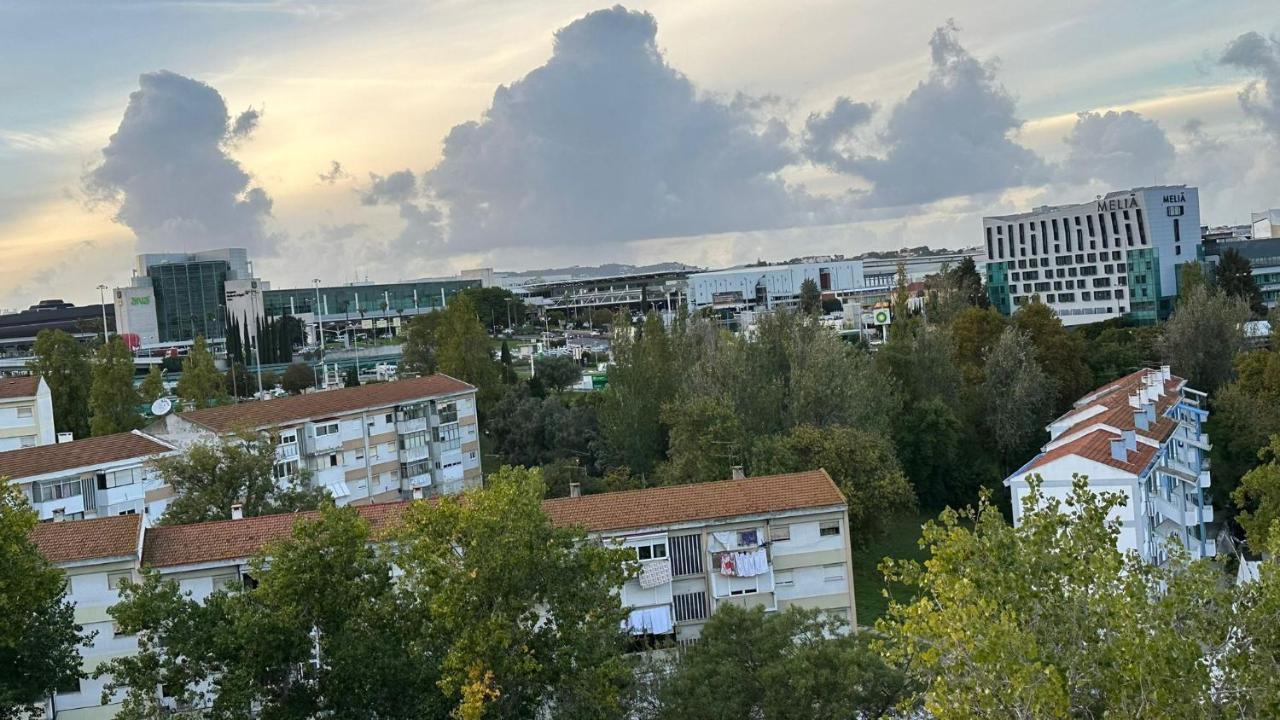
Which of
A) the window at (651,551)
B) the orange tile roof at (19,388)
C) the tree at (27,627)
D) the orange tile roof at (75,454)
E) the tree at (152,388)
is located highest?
the orange tile roof at (19,388)

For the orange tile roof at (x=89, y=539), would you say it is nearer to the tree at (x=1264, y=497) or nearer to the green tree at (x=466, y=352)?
the tree at (x=1264, y=497)

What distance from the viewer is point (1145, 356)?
79562 mm

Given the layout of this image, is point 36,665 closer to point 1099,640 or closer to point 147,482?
point 1099,640

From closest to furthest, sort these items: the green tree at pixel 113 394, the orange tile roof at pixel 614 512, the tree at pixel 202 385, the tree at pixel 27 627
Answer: the tree at pixel 27 627 < the orange tile roof at pixel 614 512 < the green tree at pixel 113 394 < the tree at pixel 202 385

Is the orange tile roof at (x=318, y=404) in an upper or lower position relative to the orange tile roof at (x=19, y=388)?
lower

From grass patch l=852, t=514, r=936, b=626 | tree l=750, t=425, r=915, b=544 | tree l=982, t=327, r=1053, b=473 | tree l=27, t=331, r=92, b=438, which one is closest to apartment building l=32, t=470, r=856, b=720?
grass patch l=852, t=514, r=936, b=626

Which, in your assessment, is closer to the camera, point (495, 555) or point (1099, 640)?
point (1099, 640)

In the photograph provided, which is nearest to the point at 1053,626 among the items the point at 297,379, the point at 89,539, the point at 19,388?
the point at 89,539

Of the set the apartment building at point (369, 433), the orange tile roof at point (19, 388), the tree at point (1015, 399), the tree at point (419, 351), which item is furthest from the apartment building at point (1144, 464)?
the tree at point (419, 351)

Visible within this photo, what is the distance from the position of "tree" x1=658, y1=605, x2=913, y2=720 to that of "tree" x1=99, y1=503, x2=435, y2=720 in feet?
16.3

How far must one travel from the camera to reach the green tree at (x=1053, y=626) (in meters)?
13.8

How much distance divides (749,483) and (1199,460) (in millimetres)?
23696

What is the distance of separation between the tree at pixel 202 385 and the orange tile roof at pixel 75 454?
18133mm

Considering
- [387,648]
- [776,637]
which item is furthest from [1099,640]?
[387,648]
